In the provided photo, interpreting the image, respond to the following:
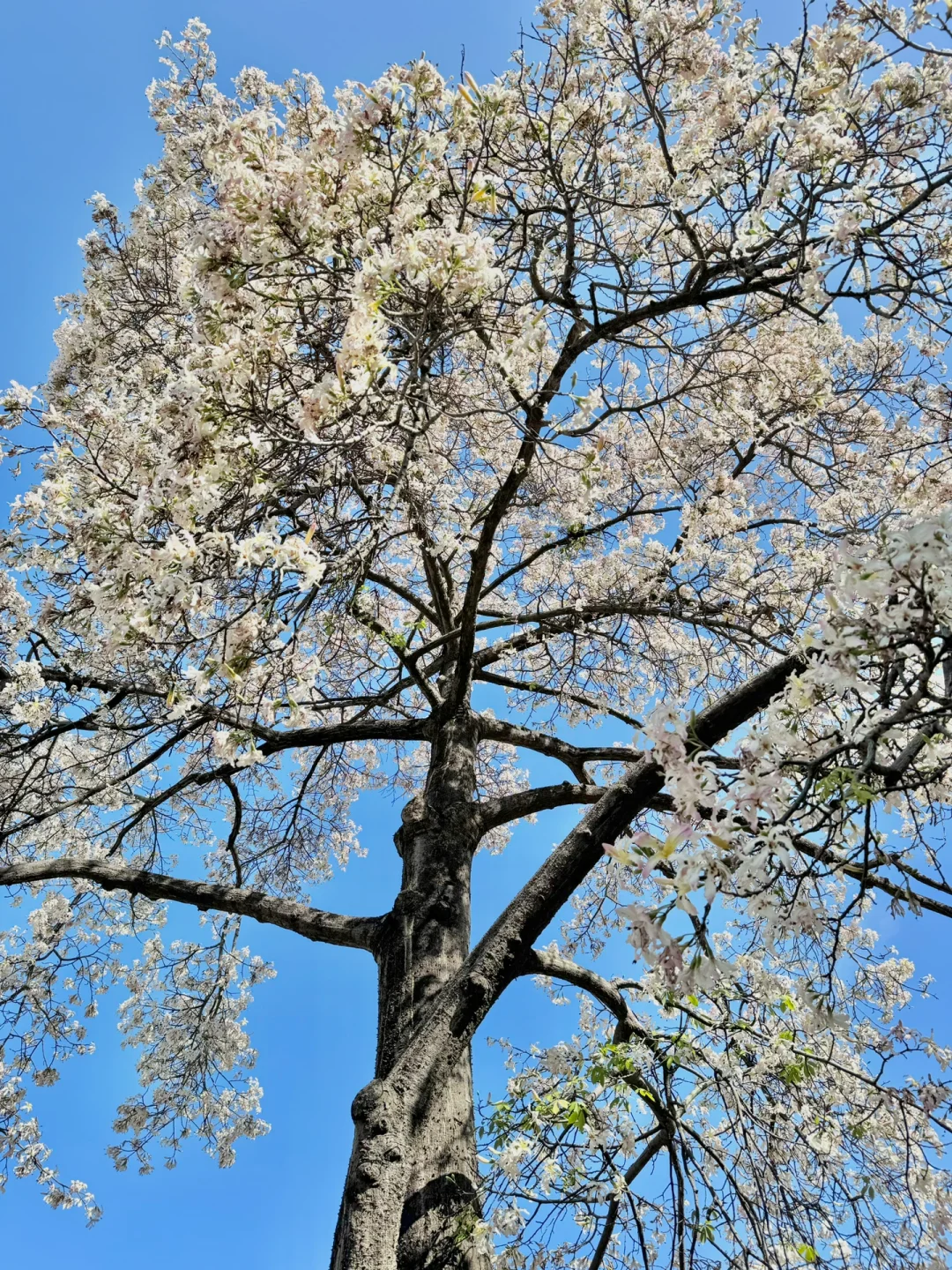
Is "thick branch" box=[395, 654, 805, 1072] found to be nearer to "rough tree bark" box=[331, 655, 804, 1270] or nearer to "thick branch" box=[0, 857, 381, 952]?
"rough tree bark" box=[331, 655, 804, 1270]

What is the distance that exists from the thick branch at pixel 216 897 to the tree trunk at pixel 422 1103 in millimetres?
291

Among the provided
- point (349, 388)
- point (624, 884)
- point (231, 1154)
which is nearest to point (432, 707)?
Answer: point (349, 388)

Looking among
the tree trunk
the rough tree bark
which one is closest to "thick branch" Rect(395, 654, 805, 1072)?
the rough tree bark

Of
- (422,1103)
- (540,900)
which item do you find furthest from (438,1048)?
(540,900)

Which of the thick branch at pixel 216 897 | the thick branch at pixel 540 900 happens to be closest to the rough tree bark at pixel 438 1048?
the thick branch at pixel 540 900

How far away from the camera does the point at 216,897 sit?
13.5 ft

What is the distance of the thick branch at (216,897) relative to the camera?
3.87 meters

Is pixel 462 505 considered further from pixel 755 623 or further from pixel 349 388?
pixel 349 388

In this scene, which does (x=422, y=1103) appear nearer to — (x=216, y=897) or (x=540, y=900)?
(x=540, y=900)

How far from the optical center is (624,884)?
5.21 ft

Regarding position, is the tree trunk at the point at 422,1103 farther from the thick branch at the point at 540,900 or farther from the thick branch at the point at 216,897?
the thick branch at the point at 216,897

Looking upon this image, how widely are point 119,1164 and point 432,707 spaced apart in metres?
4.33

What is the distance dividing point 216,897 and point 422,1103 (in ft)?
5.93

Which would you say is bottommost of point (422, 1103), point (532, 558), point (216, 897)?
point (422, 1103)
